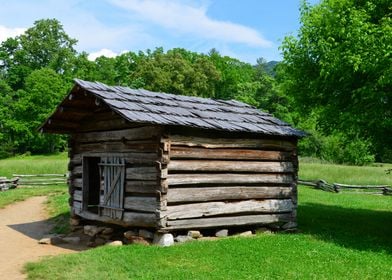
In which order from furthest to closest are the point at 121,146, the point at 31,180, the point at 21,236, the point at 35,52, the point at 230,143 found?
1. the point at 35,52
2. the point at 31,180
3. the point at 21,236
4. the point at 230,143
5. the point at 121,146

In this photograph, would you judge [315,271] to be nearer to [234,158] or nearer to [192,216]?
[192,216]

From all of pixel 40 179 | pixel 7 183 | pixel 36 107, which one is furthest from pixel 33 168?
pixel 36 107

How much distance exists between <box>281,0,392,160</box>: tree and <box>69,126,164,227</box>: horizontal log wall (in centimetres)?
592

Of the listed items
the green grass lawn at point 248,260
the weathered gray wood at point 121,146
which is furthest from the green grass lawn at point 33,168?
the green grass lawn at point 248,260

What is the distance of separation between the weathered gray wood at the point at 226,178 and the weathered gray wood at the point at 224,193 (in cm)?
19

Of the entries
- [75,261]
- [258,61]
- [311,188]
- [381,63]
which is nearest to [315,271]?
[75,261]

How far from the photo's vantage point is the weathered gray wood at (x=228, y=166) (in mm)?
12242

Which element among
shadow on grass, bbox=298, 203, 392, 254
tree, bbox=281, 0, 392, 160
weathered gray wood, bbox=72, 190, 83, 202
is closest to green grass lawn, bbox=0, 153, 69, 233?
weathered gray wood, bbox=72, 190, 83, 202

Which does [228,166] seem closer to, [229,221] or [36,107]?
[229,221]

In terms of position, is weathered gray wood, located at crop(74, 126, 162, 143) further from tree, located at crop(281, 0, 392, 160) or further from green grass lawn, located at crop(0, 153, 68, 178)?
green grass lawn, located at crop(0, 153, 68, 178)

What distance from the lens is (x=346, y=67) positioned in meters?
13.9

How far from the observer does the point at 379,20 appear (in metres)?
14.2

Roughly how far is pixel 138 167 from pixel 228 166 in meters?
2.58

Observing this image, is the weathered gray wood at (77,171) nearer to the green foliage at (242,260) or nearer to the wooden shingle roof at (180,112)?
the wooden shingle roof at (180,112)
